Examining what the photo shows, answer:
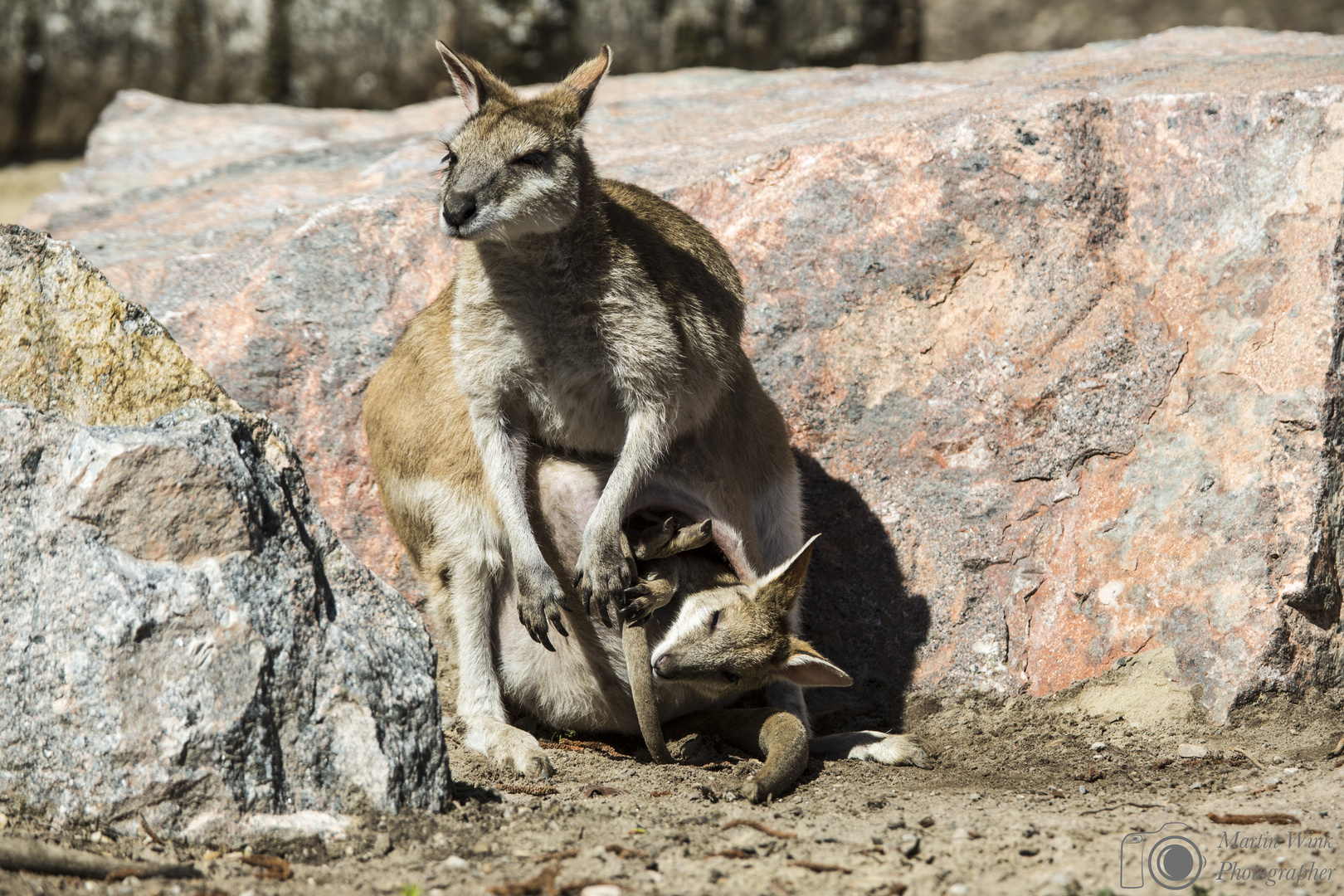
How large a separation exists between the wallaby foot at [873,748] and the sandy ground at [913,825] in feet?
0.25

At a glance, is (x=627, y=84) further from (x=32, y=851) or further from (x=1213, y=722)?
(x=32, y=851)

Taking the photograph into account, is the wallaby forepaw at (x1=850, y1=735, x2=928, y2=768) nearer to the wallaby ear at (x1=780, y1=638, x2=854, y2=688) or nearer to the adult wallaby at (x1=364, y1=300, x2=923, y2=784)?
the adult wallaby at (x1=364, y1=300, x2=923, y2=784)

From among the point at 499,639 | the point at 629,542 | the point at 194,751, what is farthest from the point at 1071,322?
the point at 194,751

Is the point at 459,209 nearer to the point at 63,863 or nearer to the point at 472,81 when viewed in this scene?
the point at 472,81

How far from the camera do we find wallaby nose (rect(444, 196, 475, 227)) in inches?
154

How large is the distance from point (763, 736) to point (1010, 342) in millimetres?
2174

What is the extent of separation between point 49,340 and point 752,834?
2727mm

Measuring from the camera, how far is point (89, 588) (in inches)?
128

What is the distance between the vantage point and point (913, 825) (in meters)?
3.55

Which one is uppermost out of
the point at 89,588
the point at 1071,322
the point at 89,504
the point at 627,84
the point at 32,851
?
the point at 627,84

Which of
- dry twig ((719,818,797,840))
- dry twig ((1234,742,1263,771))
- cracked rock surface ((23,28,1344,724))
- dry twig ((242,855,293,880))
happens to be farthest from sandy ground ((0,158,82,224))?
dry twig ((1234,742,1263,771))

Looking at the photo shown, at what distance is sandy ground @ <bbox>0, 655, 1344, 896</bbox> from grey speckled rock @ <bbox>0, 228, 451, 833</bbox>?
157 mm

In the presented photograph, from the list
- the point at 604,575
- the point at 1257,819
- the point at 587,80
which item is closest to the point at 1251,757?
the point at 1257,819

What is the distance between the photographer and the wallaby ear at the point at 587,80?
14.6 ft
